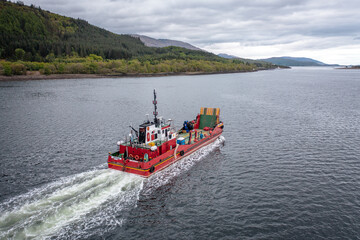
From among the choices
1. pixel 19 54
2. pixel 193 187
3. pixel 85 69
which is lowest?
pixel 193 187

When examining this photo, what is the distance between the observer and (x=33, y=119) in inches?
1804

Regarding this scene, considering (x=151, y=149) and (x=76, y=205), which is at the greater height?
(x=151, y=149)

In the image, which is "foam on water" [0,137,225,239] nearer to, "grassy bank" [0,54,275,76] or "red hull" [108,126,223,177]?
"red hull" [108,126,223,177]

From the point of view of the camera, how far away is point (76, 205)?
58.0 ft

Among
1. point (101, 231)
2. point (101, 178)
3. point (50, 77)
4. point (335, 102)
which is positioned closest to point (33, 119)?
point (101, 178)

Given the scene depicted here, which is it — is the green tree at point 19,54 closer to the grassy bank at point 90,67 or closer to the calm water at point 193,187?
the grassy bank at point 90,67

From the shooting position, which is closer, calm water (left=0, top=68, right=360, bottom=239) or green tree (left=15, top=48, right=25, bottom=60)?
calm water (left=0, top=68, right=360, bottom=239)

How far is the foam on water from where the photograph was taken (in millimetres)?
15359

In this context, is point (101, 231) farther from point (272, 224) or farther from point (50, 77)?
point (50, 77)

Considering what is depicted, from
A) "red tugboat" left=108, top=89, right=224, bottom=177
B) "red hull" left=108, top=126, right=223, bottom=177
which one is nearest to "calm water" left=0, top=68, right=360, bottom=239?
"red hull" left=108, top=126, right=223, bottom=177

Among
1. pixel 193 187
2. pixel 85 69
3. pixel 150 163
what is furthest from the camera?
pixel 85 69

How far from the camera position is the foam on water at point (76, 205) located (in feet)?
50.4

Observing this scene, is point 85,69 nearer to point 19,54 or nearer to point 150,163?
point 19,54

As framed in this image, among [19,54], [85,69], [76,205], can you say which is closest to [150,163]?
[76,205]
